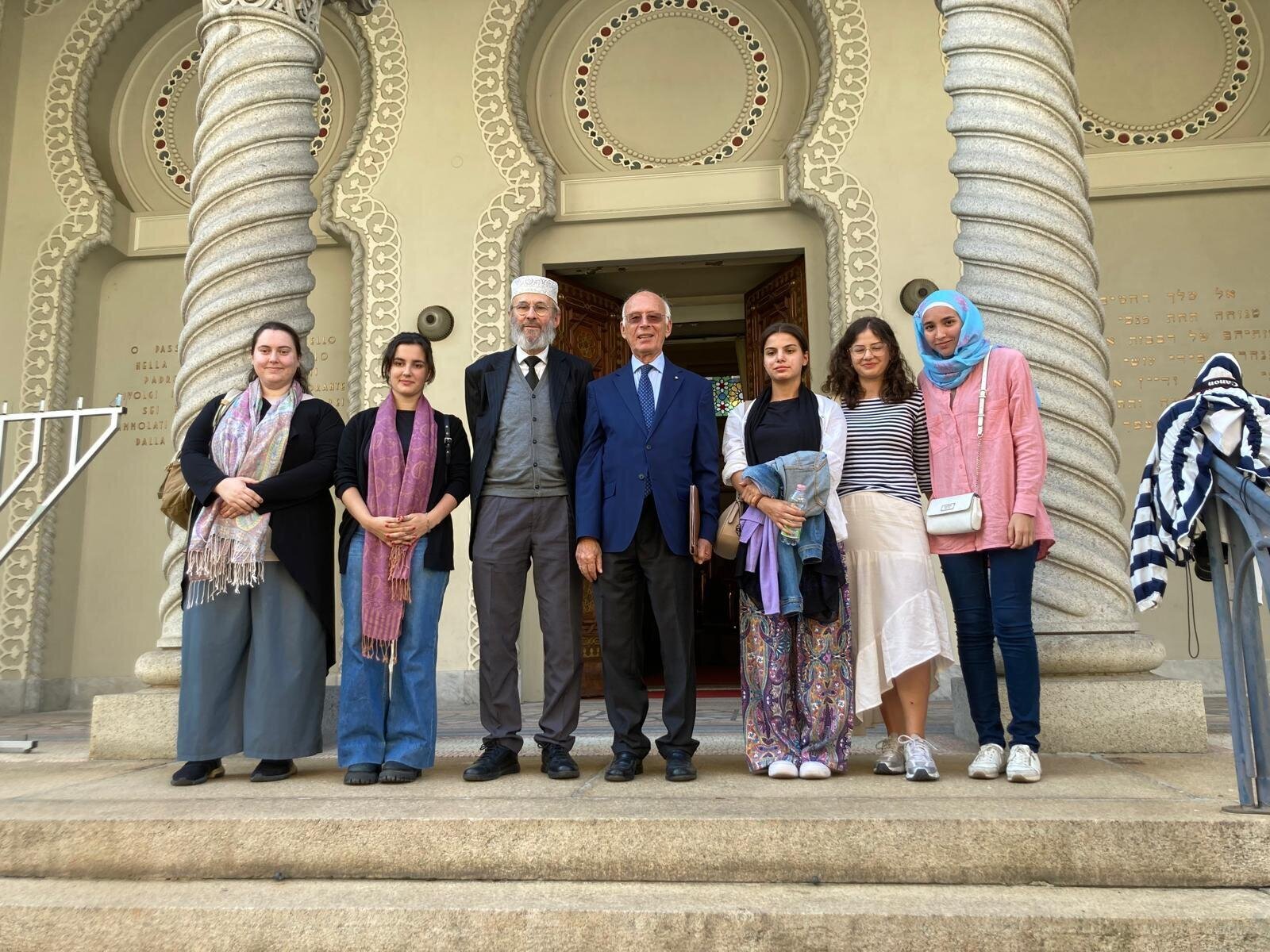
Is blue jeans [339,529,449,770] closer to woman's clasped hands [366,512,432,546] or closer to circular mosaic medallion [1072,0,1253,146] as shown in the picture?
woman's clasped hands [366,512,432,546]

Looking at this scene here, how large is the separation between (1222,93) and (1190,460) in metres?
5.82

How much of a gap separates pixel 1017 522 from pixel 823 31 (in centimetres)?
531

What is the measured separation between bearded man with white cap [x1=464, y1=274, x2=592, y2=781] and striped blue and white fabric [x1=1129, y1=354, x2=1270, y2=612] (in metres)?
1.88

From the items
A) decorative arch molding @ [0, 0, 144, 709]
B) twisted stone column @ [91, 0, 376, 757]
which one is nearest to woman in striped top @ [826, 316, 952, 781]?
twisted stone column @ [91, 0, 376, 757]

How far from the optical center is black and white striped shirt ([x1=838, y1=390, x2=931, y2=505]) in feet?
11.9

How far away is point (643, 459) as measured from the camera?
3.57 m

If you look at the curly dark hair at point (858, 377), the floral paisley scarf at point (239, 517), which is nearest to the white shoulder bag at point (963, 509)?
the curly dark hair at point (858, 377)

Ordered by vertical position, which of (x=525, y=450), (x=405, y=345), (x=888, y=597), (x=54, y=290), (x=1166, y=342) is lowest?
(x=888, y=597)

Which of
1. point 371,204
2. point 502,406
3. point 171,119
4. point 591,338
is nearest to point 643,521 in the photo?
point 502,406

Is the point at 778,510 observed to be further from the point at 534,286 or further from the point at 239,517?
the point at 239,517

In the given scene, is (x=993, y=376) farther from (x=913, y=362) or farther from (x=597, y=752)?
(x=913, y=362)

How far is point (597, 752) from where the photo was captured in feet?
13.8

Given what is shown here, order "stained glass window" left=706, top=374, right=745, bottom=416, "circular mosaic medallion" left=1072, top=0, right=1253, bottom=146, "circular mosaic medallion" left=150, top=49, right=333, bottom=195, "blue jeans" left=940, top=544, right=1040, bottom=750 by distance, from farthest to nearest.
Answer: "stained glass window" left=706, top=374, right=745, bottom=416 → "circular mosaic medallion" left=150, top=49, right=333, bottom=195 → "circular mosaic medallion" left=1072, top=0, right=1253, bottom=146 → "blue jeans" left=940, top=544, right=1040, bottom=750

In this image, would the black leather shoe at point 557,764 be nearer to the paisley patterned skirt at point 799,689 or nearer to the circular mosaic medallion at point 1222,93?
the paisley patterned skirt at point 799,689
